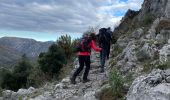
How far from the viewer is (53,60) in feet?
111

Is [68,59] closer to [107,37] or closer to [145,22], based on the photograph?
[145,22]

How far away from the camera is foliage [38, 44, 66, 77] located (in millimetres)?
31766

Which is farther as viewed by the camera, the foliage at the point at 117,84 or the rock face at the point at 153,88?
the foliage at the point at 117,84

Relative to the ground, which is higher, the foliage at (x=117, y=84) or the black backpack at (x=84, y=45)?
the black backpack at (x=84, y=45)

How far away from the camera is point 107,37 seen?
18.6 meters

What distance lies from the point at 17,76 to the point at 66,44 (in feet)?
59.5

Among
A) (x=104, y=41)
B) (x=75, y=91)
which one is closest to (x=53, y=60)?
(x=104, y=41)

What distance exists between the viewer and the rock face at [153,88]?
9.40 m

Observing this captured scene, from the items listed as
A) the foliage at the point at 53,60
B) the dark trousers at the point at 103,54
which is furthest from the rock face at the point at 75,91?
the foliage at the point at 53,60

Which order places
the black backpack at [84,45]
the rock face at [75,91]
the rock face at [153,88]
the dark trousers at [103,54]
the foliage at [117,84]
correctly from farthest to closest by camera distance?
the dark trousers at [103,54] < the black backpack at [84,45] < the rock face at [75,91] < the foliage at [117,84] < the rock face at [153,88]

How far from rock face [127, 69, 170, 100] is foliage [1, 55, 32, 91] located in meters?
34.2

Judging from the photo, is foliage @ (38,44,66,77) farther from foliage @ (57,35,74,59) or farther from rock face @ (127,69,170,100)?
rock face @ (127,69,170,100)

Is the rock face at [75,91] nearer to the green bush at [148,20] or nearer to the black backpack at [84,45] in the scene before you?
the black backpack at [84,45]

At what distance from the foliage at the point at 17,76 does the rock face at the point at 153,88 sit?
1347 inches
